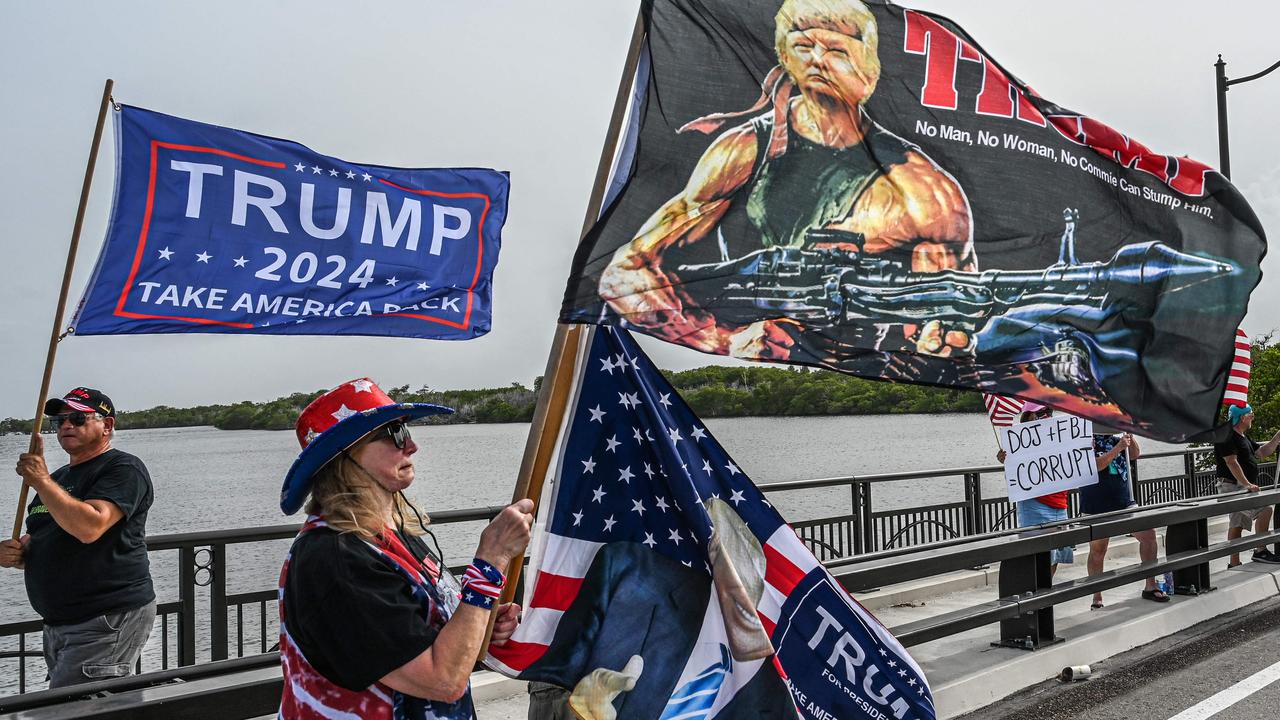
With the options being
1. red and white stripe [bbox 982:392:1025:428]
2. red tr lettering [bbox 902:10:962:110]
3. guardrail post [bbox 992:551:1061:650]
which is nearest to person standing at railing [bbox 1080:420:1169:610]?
red and white stripe [bbox 982:392:1025:428]

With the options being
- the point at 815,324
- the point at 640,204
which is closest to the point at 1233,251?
the point at 815,324

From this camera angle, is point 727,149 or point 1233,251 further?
point 1233,251

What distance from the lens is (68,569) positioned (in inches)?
197

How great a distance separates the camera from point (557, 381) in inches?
117

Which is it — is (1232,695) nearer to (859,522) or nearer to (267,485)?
(859,522)

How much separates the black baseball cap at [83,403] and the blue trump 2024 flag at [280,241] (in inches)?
18.9

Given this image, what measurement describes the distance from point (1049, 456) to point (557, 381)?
6.72 metres

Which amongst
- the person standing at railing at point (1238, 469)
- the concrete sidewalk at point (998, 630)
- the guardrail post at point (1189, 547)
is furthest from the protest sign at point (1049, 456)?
the person standing at railing at point (1238, 469)

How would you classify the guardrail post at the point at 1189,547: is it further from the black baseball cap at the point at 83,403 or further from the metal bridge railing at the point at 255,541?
the black baseball cap at the point at 83,403

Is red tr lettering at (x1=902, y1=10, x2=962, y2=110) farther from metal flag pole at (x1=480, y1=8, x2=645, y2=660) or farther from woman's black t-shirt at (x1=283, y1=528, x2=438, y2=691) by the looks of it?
woman's black t-shirt at (x1=283, y1=528, x2=438, y2=691)

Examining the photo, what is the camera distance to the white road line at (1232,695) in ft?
18.8

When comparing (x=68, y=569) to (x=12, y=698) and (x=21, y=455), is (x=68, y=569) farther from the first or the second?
(x=12, y=698)

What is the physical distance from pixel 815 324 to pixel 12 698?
2.83 m

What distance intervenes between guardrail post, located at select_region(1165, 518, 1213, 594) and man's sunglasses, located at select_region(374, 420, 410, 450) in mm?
8067
